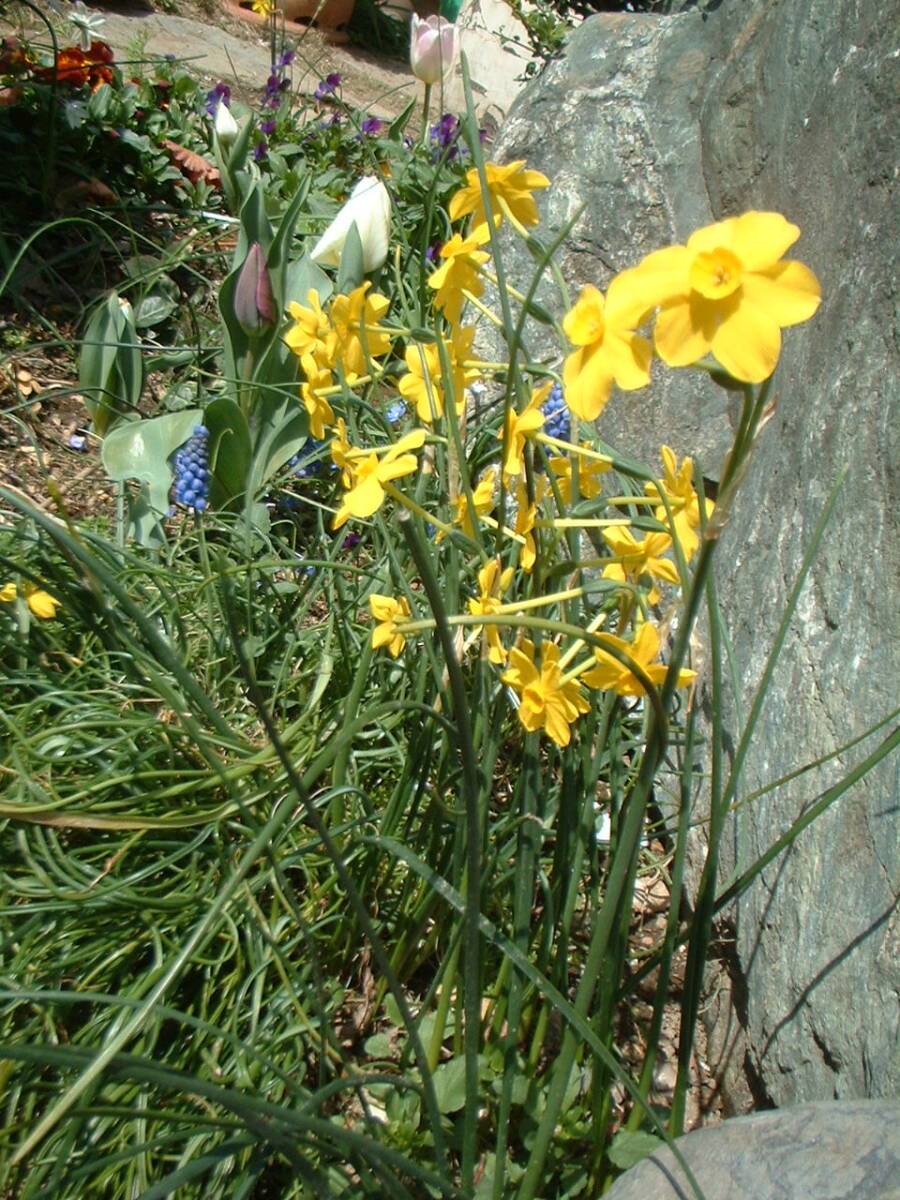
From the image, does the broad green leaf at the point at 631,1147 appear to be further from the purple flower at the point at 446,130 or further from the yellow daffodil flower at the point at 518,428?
the purple flower at the point at 446,130

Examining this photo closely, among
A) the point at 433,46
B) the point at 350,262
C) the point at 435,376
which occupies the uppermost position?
the point at 433,46

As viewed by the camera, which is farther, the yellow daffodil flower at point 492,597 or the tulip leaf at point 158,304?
the tulip leaf at point 158,304

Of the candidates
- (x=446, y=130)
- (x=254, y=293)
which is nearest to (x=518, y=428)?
(x=254, y=293)

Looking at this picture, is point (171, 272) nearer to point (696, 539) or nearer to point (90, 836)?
point (90, 836)

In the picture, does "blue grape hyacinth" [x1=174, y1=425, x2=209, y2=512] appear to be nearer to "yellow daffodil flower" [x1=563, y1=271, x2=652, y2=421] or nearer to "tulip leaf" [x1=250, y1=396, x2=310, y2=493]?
"tulip leaf" [x1=250, y1=396, x2=310, y2=493]

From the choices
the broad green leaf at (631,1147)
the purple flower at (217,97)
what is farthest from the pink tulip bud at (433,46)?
the broad green leaf at (631,1147)

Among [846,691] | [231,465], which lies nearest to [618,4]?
[231,465]

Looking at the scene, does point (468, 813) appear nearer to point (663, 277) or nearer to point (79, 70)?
point (663, 277)
